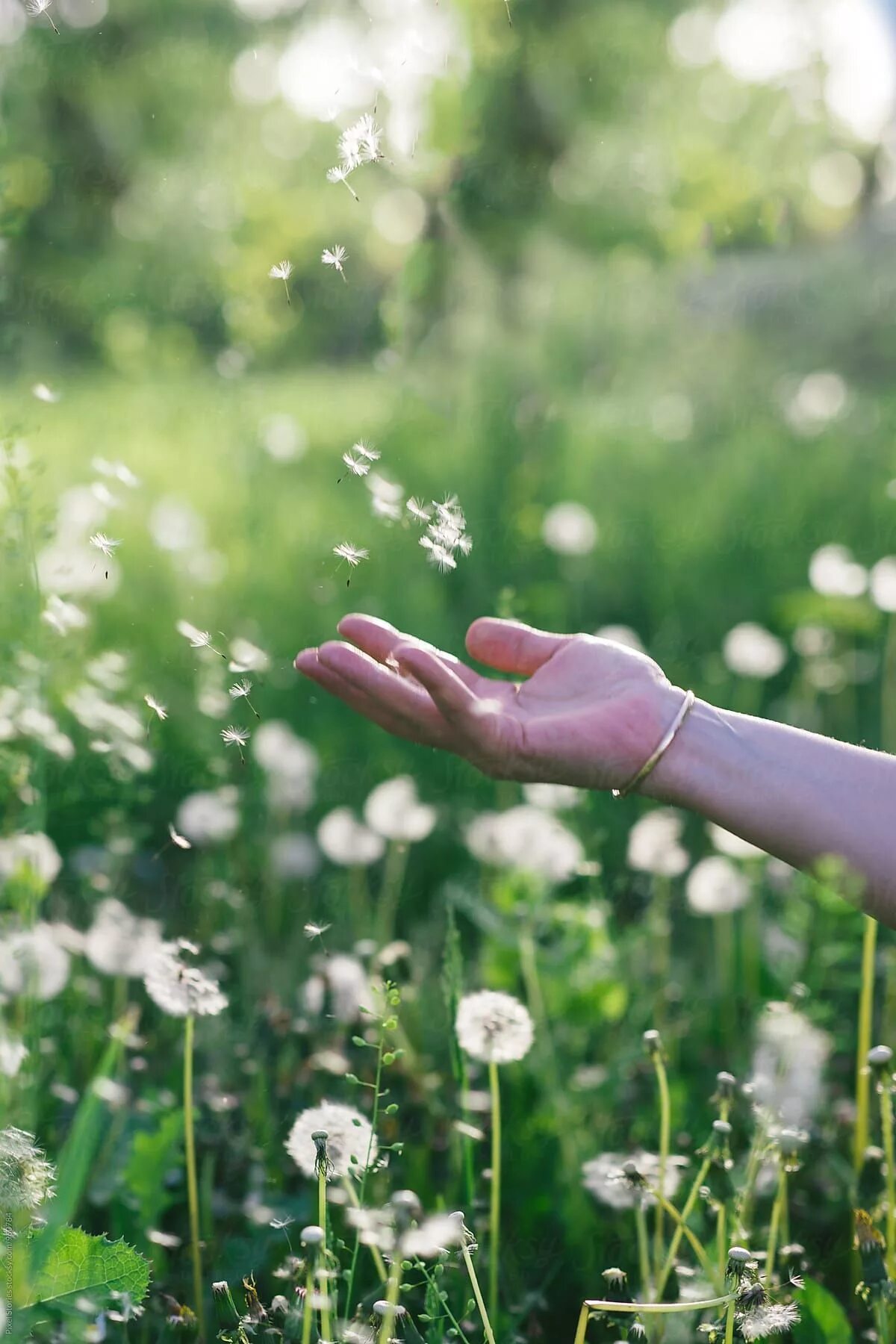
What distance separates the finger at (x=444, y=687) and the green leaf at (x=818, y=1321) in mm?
616

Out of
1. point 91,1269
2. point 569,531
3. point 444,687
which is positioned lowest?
point 91,1269

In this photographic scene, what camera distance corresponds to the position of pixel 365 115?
101 cm

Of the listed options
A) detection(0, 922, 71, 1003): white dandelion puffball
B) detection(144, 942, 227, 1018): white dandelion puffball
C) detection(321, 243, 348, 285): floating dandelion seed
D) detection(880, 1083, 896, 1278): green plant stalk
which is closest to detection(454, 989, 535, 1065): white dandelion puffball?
detection(144, 942, 227, 1018): white dandelion puffball

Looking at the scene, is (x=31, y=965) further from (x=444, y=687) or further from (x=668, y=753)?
(x=668, y=753)

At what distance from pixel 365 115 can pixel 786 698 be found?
2.39 metres

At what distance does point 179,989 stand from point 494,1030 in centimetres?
32

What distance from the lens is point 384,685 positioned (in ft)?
3.75

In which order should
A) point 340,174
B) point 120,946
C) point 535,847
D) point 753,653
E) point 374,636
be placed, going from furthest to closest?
point 753,653 → point 535,847 → point 120,946 → point 374,636 → point 340,174

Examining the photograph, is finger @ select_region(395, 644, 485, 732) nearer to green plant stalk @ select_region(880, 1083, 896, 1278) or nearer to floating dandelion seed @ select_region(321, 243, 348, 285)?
floating dandelion seed @ select_region(321, 243, 348, 285)

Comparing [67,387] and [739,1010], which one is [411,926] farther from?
[67,387]

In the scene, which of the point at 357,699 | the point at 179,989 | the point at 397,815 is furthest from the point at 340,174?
the point at 397,815

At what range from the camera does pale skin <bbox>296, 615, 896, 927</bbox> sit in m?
1.14

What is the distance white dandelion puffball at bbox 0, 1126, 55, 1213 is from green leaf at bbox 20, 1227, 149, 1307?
0.17 feet

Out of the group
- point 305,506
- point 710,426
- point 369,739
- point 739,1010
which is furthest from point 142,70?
point 739,1010
